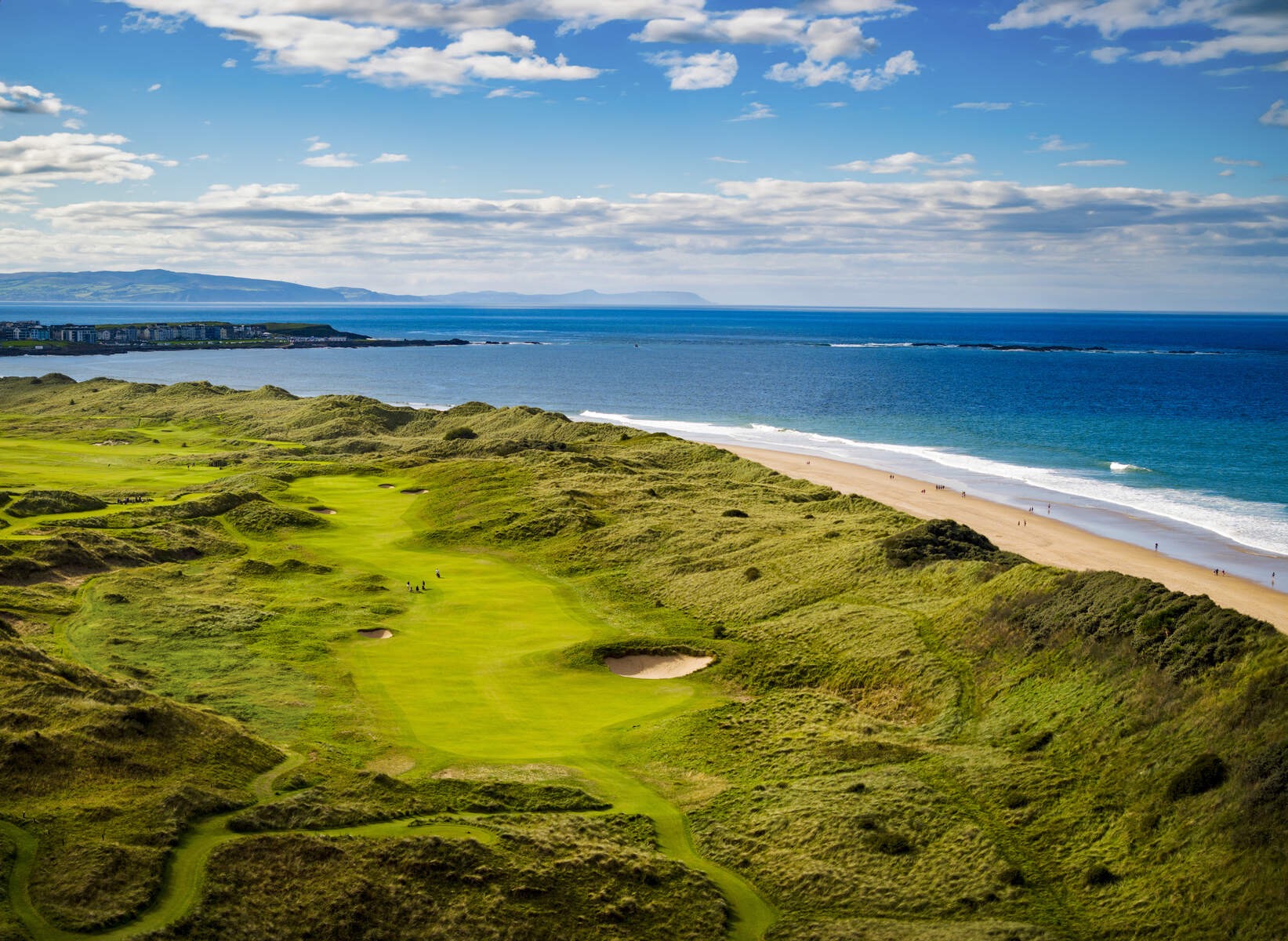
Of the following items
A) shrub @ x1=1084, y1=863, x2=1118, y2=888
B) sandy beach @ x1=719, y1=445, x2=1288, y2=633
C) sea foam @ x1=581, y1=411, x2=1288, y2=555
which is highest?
sea foam @ x1=581, y1=411, x2=1288, y2=555

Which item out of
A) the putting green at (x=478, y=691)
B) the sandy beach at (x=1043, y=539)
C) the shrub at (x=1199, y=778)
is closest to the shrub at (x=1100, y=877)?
the shrub at (x=1199, y=778)

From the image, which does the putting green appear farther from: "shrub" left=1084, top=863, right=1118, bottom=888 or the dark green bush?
the dark green bush

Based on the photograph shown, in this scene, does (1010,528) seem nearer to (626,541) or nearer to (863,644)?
(626,541)

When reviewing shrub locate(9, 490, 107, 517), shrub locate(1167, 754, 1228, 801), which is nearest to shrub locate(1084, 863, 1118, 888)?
shrub locate(1167, 754, 1228, 801)

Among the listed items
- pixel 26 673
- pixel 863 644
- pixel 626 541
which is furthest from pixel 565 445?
pixel 26 673

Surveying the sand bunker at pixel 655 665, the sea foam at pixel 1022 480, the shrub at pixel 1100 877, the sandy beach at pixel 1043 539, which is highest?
the sea foam at pixel 1022 480

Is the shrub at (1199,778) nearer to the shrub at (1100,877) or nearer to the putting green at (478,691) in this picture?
the shrub at (1100,877)
